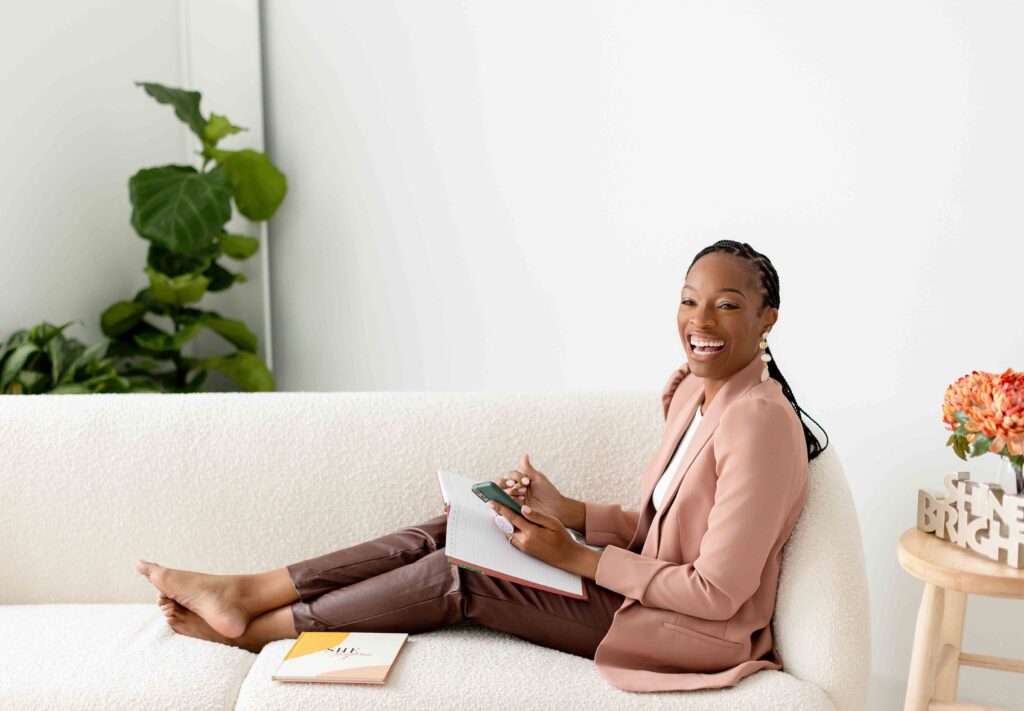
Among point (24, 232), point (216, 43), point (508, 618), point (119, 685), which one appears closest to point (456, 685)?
point (508, 618)

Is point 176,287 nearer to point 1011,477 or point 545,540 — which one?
point 545,540

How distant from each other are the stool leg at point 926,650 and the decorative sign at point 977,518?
134 mm

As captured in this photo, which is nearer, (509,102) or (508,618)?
(508,618)

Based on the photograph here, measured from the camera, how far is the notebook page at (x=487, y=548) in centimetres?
175

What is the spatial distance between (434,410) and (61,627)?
35.4 inches

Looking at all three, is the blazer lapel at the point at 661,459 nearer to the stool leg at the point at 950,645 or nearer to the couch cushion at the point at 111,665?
the stool leg at the point at 950,645

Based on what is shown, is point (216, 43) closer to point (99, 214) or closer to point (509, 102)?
point (99, 214)

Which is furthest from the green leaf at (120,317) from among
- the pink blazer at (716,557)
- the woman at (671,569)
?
the pink blazer at (716,557)

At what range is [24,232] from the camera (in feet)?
10.3

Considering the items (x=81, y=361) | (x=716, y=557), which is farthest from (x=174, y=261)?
(x=716, y=557)

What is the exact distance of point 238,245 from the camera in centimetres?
349

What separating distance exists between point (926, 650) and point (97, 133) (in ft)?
10.1

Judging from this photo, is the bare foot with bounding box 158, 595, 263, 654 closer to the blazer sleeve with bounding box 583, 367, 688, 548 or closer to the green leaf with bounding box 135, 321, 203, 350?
the blazer sleeve with bounding box 583, 367, 688, 548

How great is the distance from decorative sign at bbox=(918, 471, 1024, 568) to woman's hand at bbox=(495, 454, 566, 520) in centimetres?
78
